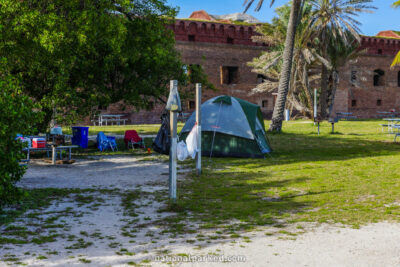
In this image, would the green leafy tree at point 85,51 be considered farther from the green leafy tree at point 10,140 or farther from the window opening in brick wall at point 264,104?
the window opening in brick wall at point 264,104

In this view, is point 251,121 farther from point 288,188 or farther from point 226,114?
point 288,188

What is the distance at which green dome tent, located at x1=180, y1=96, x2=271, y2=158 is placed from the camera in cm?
1219

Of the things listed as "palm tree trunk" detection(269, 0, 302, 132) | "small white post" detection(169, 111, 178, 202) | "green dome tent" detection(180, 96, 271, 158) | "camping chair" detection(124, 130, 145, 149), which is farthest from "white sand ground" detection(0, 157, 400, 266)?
"palm tree trunk" detection(269, 0, 302, 132)

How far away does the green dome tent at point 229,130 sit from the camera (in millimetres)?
12188

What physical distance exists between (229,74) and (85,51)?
2346 centimetres

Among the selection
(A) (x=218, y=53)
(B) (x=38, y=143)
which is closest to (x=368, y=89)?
(A) (x=218, y=53)

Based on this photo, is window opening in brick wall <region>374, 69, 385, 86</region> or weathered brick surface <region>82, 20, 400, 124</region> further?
window opening in brick wall <region>374, 69, 385, 86</region>

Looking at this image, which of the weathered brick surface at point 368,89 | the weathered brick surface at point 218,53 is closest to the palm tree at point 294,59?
the weathered brick surface at point 218,53

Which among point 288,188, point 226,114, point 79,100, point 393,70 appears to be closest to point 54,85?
point 79,100

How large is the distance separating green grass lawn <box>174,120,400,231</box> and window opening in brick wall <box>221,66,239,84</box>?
70.1 ft

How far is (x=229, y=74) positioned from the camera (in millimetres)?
35406

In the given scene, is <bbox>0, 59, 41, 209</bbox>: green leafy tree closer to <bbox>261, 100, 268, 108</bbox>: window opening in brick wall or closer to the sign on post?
the sign on post

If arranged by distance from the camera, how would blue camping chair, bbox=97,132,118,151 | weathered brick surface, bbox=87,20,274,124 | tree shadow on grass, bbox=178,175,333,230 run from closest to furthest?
tree shadow on grass, bbox=178,175,333,230
blue camping chair, bbox=97,132,118,151
weathered brick surface, bbox=87,20,274,124

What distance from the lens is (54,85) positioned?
11211 millimetres
